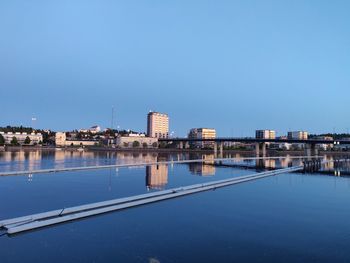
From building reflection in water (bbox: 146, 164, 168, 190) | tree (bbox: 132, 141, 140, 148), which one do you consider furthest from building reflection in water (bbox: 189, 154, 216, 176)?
tree (bbox: 132, 141, 140, 148)

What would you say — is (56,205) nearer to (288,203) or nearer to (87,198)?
(87,198)

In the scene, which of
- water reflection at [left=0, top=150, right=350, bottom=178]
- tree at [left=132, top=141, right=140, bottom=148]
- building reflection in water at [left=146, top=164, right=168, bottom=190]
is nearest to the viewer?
building reflection in water at [left=146, top=164, right=168, bottom=190]

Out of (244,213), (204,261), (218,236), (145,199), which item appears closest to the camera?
(204,261)

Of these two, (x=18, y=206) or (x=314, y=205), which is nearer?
(x=18, y=206)

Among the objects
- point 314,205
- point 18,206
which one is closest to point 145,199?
point 18,206

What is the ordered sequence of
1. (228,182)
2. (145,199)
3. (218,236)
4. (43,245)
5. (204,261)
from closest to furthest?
(204,261), (43,245), (218,236), (145,199), (228,182)

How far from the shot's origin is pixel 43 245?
10.3 meters

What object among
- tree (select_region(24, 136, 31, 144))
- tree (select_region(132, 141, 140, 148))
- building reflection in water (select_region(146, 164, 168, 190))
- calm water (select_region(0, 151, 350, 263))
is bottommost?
calm water (select_region(0, 151, 350, 263))

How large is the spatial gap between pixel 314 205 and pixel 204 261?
11.4m

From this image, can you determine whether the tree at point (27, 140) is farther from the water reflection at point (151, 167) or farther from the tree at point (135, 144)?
the water reflection at point (151, 167)

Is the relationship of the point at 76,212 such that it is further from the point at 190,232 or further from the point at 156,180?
the point at 156,180

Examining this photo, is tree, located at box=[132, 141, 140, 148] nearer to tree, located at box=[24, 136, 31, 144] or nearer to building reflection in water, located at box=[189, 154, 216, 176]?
tree, located at box=[24, 136, 31, 144]

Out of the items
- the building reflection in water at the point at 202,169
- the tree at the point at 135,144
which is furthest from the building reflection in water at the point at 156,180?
the tree at the point at 135,144

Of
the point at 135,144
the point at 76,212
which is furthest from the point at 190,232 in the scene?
the point at 135,144
